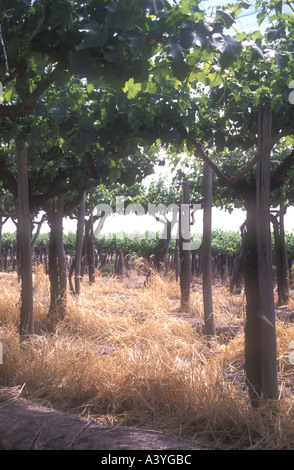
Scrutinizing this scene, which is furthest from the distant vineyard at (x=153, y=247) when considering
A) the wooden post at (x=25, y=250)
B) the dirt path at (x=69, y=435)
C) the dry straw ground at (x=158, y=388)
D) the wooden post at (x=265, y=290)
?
the dirt path at (x=69, y=435)

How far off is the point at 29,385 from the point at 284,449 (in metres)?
2.22

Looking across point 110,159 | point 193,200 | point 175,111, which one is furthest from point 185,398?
point 193,200

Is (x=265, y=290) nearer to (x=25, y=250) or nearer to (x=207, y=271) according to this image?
(x=207, y=271)

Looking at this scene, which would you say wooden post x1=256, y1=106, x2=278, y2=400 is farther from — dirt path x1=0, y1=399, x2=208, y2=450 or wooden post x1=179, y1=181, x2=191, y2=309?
wooden post x1=179, y1=181, x2=191, y2=309

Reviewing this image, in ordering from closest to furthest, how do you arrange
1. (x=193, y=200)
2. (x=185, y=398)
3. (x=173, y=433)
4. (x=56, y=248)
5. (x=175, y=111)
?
(x=173, y=433), (x=185, y=398), (x=175, y=111), (x=56, y=248), (x=193, y=200)

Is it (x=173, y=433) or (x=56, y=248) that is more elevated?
(x=56, y=248)

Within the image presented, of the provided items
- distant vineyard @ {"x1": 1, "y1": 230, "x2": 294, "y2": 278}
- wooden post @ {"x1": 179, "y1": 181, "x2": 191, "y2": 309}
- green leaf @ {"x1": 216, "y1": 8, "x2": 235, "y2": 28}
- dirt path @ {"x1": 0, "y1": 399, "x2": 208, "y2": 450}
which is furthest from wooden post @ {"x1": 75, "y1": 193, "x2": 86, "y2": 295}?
distant vineyard @ {"x1": 1, "y1": 230, "x2": 294, "y2": 278}

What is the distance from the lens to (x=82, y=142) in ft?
15.5

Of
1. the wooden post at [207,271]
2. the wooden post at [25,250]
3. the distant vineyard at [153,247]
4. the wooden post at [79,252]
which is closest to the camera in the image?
the wooden post at [25,250]

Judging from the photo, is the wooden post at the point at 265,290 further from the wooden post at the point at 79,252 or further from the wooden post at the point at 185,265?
the wooden post at the point at 79,252

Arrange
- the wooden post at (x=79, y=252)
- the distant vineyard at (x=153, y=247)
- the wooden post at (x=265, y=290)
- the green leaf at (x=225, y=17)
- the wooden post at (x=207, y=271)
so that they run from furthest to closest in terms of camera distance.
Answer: the distant vineyard at (x=153, y=247) < the wooden post at (x=79, y=252) < the wooden post at (x=207, y=271) < the wooden post at (x=265, y=290) < the green leaf at (x=225, y=17)

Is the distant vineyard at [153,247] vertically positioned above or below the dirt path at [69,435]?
above

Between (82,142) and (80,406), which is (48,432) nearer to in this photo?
(80,406)

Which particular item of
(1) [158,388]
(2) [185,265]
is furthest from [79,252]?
(1) [158,388]
